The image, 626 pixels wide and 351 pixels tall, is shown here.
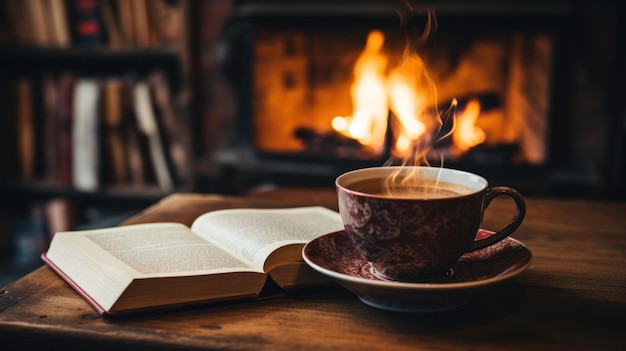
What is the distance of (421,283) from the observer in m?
0.56

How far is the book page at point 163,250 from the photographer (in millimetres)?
581

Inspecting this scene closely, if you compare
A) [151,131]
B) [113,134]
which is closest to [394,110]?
[151,131]

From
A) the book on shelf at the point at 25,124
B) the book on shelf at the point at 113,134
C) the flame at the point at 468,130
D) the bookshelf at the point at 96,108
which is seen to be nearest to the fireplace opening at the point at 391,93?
the flame at the point at 468,130

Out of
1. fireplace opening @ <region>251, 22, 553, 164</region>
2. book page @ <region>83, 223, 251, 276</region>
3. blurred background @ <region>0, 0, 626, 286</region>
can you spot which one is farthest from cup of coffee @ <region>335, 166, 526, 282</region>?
fireplace opening @ <region>251, 22, 553, 164</region>

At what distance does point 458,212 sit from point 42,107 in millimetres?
1763

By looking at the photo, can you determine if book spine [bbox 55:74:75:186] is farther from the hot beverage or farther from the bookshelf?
the hot beverage

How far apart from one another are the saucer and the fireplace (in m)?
1.03

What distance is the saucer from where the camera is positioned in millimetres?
503

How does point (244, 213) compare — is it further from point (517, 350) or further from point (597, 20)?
point (597, 20)

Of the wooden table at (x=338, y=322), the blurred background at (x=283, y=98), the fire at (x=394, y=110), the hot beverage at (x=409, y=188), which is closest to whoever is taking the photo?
the wooden table at (x=338, y=322)

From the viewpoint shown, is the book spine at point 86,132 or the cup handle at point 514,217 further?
the book spine at point 86,132

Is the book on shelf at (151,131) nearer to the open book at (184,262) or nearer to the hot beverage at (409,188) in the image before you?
the open book at (184,262)

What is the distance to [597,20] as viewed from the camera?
62.8 inches

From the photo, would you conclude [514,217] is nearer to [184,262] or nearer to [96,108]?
[184,262]
